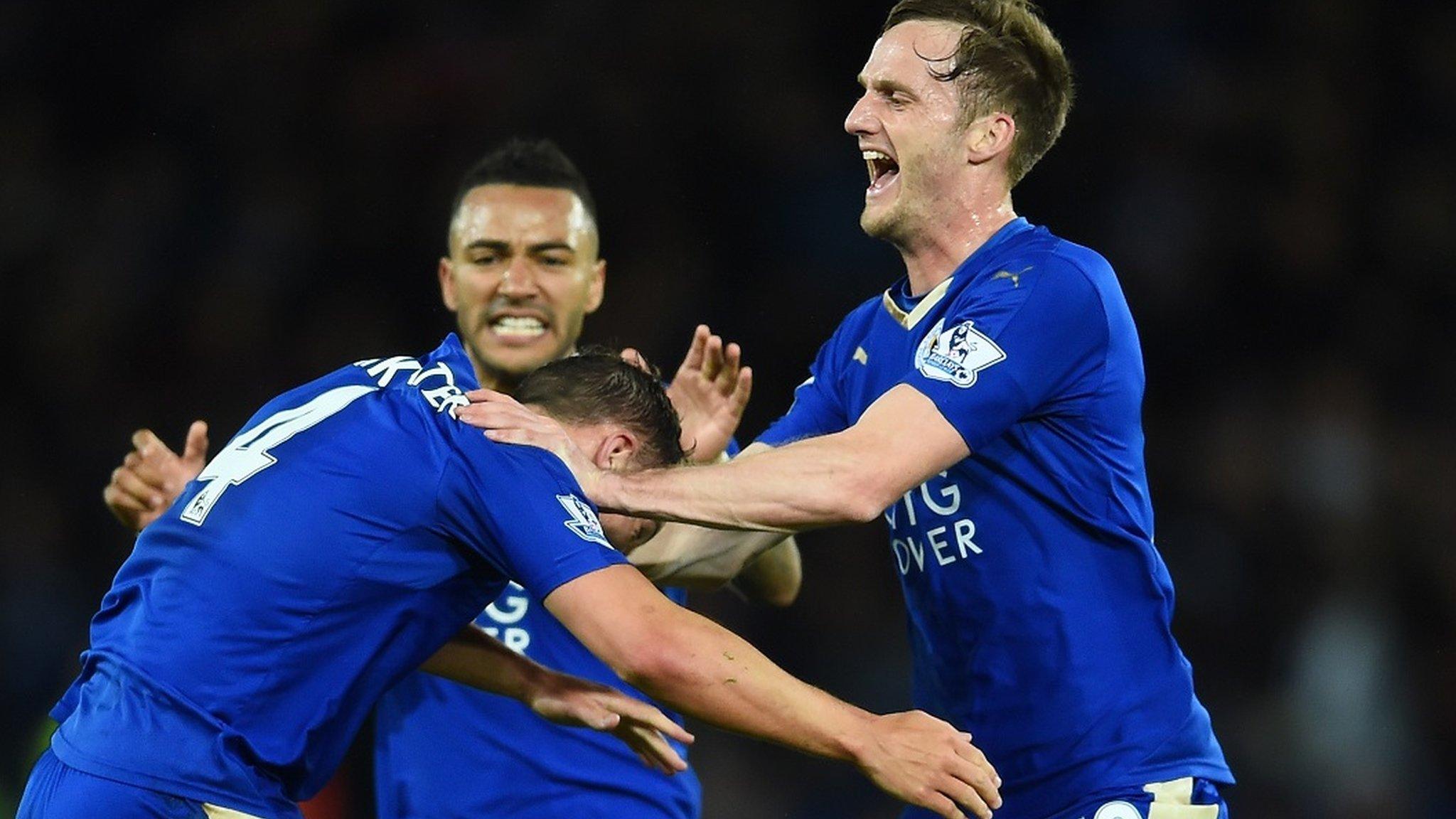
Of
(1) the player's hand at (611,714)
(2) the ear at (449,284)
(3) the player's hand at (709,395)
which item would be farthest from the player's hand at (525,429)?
(2) the ear at (449,284)

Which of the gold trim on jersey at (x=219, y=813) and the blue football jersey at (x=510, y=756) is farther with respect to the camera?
the blue football jersey at (x=510, y=756)

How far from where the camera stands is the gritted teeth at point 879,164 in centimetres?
446

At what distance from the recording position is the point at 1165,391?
9.89m

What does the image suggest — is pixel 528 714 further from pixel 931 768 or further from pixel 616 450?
pixel 931 768

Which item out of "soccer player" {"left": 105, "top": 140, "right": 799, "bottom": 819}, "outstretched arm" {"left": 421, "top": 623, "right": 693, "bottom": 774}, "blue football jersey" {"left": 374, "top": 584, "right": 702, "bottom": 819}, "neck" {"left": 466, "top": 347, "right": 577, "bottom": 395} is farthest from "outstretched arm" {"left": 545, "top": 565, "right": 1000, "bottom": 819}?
"neck" {"left": 466, "top": 347, "right": 577, "bottom": 395}

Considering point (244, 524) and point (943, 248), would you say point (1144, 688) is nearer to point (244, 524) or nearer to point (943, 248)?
point (943, 248)

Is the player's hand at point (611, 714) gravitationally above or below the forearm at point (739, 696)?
below

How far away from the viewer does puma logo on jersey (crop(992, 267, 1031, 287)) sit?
399cm

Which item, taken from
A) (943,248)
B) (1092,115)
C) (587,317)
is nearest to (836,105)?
(1092,115)

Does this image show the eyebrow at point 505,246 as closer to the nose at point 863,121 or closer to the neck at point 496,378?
the neck at point 496,378

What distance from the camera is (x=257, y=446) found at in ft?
11.9

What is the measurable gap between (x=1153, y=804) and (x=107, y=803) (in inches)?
84.3

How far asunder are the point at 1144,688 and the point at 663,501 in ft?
3.77

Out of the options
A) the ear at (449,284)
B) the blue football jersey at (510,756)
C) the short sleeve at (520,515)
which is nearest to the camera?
the short sleeve at (520,515)
